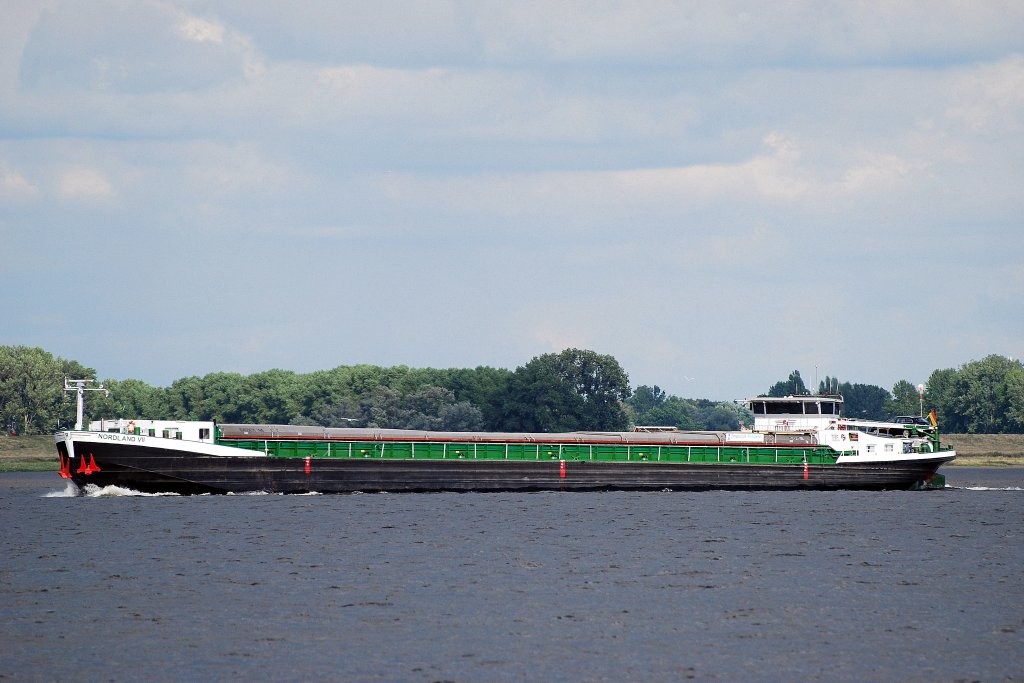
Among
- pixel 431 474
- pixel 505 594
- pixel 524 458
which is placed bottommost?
pixel 505 594

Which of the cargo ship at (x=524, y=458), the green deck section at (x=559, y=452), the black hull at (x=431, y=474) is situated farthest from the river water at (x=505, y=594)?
the green deck section at (x=559, y=452)

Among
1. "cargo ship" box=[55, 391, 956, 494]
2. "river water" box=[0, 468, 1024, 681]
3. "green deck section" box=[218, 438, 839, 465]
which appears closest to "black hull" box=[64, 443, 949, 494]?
"cargo ship" box=[55, 391, 956, 494]

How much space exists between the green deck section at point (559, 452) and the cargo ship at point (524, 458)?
0.09m

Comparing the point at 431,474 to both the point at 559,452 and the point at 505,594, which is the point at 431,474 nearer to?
the point at 559,452

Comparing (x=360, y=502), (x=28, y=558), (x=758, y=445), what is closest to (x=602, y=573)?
(x=28, y=558)

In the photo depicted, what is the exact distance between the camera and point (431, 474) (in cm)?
9488

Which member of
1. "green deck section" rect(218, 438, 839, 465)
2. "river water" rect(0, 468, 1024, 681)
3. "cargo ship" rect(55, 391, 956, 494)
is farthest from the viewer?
"green deck section" rect(218, 438, 839, 465)

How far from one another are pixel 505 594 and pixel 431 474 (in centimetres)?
4377

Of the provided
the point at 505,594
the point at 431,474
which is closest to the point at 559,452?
the point at 431,474

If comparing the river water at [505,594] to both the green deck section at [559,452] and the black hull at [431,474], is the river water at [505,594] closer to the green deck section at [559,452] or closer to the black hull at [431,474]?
the black hull at [431,474]

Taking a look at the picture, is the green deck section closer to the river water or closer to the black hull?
the black hull

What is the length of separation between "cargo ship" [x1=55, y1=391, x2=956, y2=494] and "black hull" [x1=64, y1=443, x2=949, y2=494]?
82mm

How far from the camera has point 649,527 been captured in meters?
77.0

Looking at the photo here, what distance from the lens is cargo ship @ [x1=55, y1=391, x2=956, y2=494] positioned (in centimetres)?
8675
